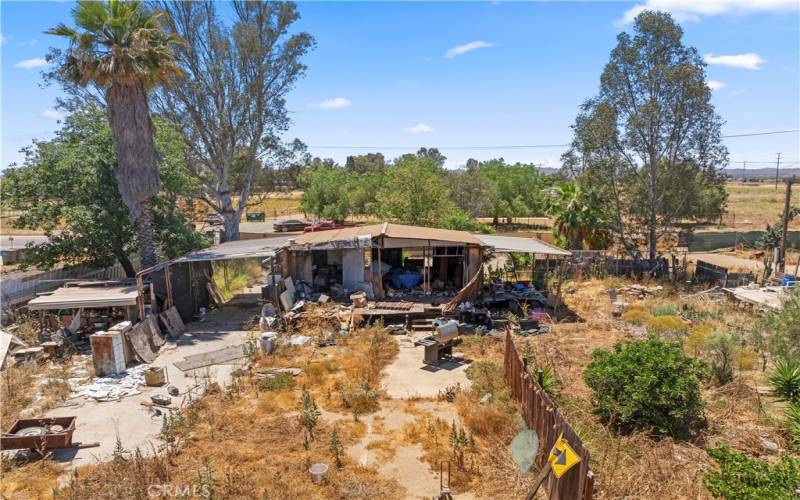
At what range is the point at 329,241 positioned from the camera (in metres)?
19.4

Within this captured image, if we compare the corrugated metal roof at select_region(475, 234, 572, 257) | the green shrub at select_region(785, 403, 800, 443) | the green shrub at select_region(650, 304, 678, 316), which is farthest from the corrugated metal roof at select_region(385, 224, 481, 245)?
the green shrub at select_region(785, 403, 800, 443)

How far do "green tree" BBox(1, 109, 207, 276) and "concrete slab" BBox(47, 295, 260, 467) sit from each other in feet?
16.0

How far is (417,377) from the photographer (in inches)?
535

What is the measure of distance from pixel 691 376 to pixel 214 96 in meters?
26.9

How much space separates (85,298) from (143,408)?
18.8ft

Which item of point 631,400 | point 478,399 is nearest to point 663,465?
point 631,400

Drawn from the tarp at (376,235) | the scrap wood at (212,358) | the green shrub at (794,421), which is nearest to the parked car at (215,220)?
the tarp at (376,235)

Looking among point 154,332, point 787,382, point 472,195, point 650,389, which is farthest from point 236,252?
point 472,195

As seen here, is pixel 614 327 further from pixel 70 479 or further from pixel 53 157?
pixel 53 157

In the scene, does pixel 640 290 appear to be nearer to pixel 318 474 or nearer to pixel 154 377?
pixel 318 474

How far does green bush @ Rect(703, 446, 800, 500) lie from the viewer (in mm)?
6359

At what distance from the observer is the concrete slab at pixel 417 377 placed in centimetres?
1262

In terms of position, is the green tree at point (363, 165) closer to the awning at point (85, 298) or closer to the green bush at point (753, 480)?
the awning at point (85, 298)

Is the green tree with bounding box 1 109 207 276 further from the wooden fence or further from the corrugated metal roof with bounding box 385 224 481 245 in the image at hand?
the wooden fence
